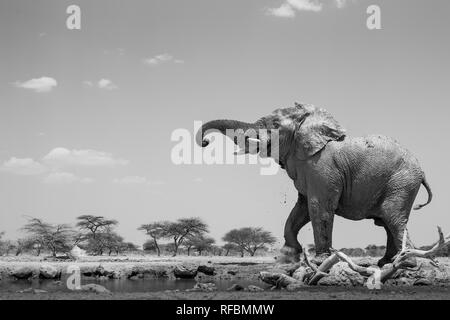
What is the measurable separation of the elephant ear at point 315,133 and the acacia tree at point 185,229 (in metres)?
32.1

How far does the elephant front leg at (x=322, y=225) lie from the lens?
1440 centimetres

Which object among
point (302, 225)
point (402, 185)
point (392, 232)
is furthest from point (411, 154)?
point (302, 225)

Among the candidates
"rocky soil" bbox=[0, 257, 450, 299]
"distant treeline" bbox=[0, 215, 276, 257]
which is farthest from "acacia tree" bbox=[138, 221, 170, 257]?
"rocky soil" bbox=[0, 257, 450, 299]

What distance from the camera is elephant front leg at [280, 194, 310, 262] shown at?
52.1 feet

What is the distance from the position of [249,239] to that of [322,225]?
36732 mm

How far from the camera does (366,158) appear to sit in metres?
14.5

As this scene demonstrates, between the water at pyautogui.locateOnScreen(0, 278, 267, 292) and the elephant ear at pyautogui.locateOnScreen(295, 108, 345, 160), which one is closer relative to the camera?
the water at pyautogui.locateOnScreen(0, 278, 267, 292)

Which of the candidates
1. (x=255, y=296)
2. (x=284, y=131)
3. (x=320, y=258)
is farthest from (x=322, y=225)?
(x=255, y=296)

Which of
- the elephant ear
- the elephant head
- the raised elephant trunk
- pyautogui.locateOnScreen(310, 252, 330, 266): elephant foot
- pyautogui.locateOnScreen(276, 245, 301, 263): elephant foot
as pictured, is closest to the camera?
pyautogui.locateOnScreen(310, 252, 330, 266): elephant foot

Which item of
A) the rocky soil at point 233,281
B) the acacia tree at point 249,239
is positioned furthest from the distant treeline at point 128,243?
the rocky soil at point 233,281

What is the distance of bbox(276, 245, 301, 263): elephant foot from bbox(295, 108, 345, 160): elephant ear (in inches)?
102

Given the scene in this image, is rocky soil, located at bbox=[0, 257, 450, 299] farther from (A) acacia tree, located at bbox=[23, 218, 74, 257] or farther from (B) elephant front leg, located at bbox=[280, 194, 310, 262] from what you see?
(A) acacia tree, located at bbox=[23, 218, 74, 257]

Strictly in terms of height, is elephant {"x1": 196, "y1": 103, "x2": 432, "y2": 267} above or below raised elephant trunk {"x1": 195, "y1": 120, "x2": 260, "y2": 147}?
below

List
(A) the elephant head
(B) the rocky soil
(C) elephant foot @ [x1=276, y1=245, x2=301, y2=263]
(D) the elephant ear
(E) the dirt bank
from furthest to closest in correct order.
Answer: (C) elephant foot @ [x1=276, y1=245, x2=301, y2=263], (A) the elephant head, (D) the elephant ear, (B) the rocky soil, (E) the dirt bank
